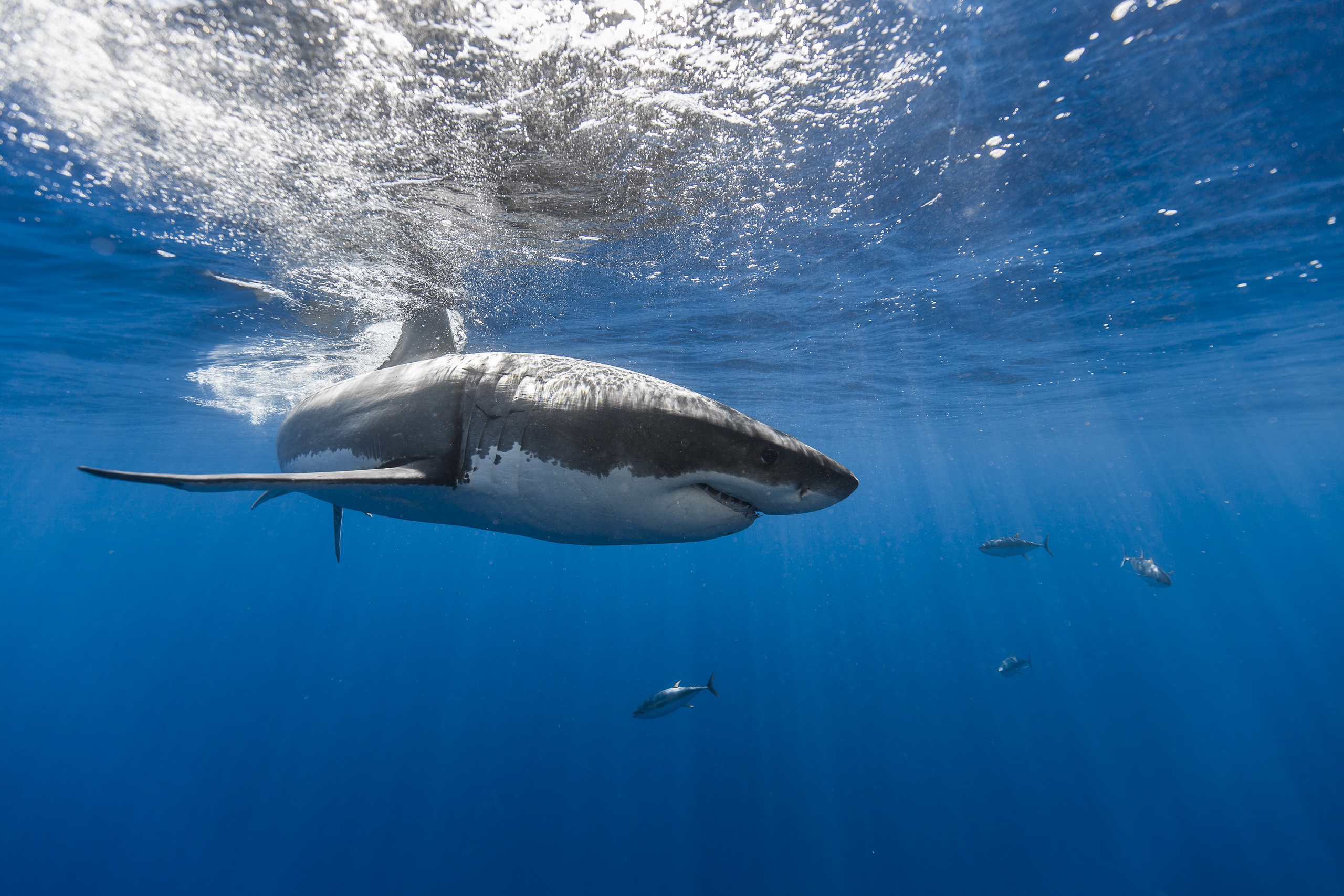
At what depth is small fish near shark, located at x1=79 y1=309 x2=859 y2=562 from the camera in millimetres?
2127

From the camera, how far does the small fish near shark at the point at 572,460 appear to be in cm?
213

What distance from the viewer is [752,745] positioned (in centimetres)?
2125

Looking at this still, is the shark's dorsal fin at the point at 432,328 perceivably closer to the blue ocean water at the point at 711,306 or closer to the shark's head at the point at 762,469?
the blue ocean water at the point at 711,306

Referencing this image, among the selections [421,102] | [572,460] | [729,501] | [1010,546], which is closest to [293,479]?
[572,460]

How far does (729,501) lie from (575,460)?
684mm

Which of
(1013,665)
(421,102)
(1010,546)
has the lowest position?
(1013,665)

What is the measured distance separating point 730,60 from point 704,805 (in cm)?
2108

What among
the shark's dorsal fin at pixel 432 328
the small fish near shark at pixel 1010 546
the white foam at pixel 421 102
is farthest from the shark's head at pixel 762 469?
the small fish near shark at pixel 1010 546

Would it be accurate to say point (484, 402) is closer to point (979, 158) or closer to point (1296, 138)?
point (979, 158)

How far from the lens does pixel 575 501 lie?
2238 millimetres

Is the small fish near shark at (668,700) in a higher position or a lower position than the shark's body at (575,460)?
lower

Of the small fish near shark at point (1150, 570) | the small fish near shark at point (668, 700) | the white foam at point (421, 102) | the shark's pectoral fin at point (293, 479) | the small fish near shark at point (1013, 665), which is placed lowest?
the small fish near shark at point (1013, 665)

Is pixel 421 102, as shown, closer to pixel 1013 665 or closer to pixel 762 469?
pixel 762 469

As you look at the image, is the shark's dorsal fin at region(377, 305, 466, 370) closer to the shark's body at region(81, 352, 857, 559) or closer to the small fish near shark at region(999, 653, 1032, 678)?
the shark's body at region(81, 352, 857, 559)
